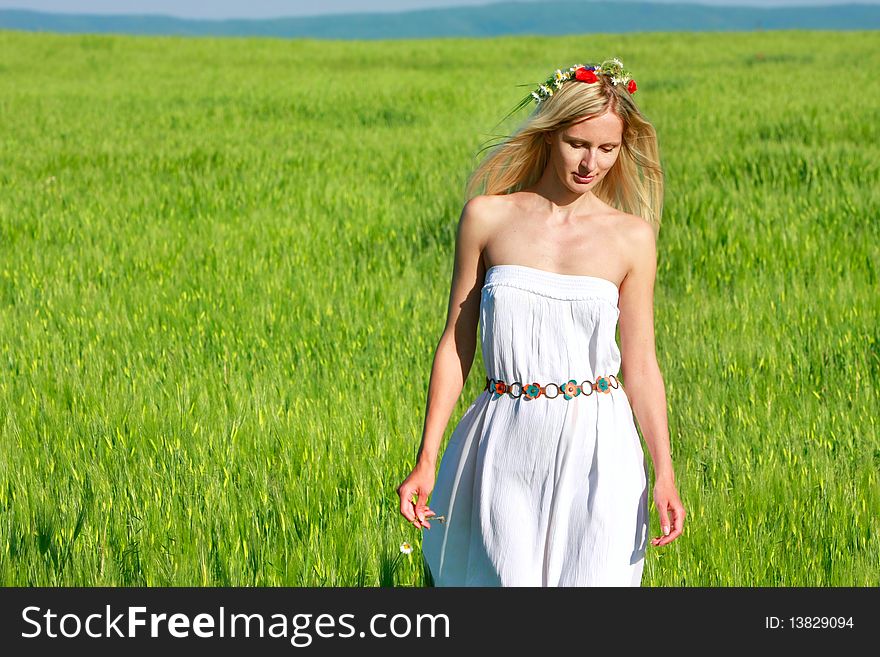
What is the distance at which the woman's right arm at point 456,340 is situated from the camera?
1.98m

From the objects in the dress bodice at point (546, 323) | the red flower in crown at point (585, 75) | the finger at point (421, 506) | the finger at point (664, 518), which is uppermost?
the red flower in crown at point (585, 75)

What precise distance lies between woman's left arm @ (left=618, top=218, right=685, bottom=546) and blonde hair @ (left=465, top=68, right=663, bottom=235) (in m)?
0.13

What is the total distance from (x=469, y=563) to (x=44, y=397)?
2424 mm

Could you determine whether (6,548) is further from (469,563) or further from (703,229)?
(703,229)

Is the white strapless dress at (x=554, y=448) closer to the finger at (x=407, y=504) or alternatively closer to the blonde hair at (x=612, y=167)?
the finger at (x=407, y=504)

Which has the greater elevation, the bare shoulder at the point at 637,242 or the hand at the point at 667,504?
the bare shoulder at the point at 637,242

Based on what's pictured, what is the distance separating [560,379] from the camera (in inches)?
76.1

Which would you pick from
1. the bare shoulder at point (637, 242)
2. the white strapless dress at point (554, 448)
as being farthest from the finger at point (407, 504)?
the bare shoulder at point (637, 242)

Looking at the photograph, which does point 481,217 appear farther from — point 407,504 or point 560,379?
point 407,504

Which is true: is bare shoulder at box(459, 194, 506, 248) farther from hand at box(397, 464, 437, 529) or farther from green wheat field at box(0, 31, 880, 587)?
green wheat field at box(0, 31, 880, 587)

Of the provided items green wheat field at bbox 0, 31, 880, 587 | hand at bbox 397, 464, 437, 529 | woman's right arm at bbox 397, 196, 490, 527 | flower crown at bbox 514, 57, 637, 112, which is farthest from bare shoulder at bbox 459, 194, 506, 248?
green wheat field at bbox 0, 31, 880, 587

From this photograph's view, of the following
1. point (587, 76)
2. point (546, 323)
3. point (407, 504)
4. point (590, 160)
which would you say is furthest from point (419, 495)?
point (587, 76)

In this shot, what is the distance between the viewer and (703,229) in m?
6.73
